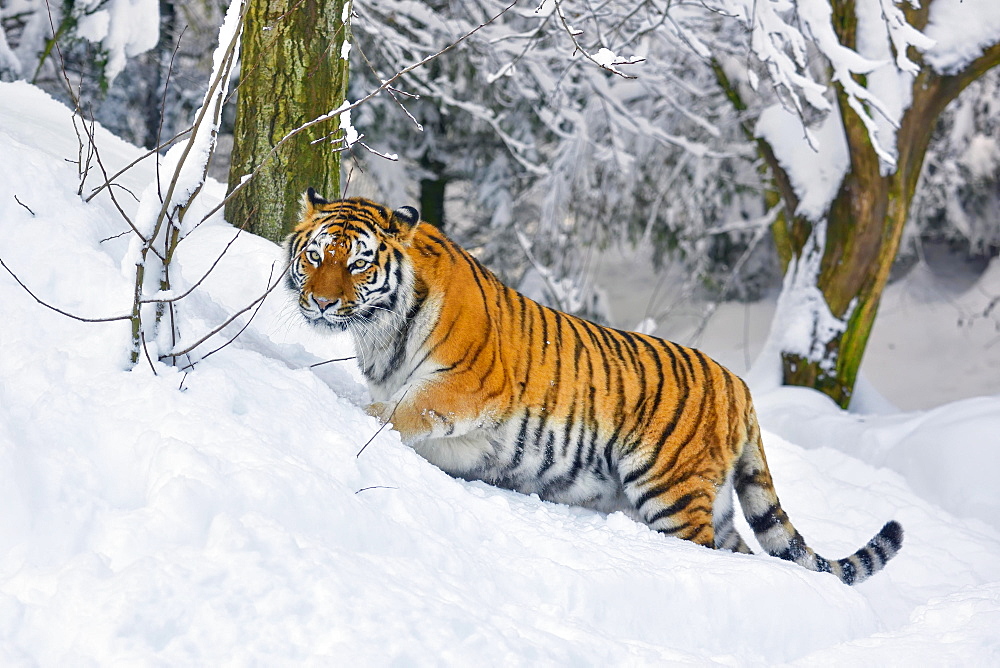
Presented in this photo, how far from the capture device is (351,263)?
11.5 ft

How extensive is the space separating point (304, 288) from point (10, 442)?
1.37m

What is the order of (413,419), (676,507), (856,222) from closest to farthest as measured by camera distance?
(413,419), (676,507), (856,222)

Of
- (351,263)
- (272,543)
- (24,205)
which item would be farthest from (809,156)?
(272,543)

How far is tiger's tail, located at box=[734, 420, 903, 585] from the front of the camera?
3635 millimetres

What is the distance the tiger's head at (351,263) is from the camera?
3451 mm

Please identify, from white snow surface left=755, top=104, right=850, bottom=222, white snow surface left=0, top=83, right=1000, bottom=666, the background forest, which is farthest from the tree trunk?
white snow surface left=0, top=83, right=1000, bottom=666

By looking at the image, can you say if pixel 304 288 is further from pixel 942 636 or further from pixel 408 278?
pixel 942 636

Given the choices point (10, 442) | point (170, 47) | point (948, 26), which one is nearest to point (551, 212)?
point (948, 26)

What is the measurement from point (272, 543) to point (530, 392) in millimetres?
1768

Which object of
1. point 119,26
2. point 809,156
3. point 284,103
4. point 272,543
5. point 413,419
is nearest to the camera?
point 272,543

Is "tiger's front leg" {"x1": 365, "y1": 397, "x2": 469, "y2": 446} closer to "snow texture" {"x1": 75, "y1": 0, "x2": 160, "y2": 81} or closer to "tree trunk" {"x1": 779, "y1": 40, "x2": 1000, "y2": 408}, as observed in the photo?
"snow texture" {"x1": 75, "y1": 0, "x2": 160, "y2": 81}

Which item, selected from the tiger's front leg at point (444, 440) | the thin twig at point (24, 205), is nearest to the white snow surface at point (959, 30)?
the tiger's front leg at point (444, 440)

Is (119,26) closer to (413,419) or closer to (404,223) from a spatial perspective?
(404,223)

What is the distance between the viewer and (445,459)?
3.71 metres
